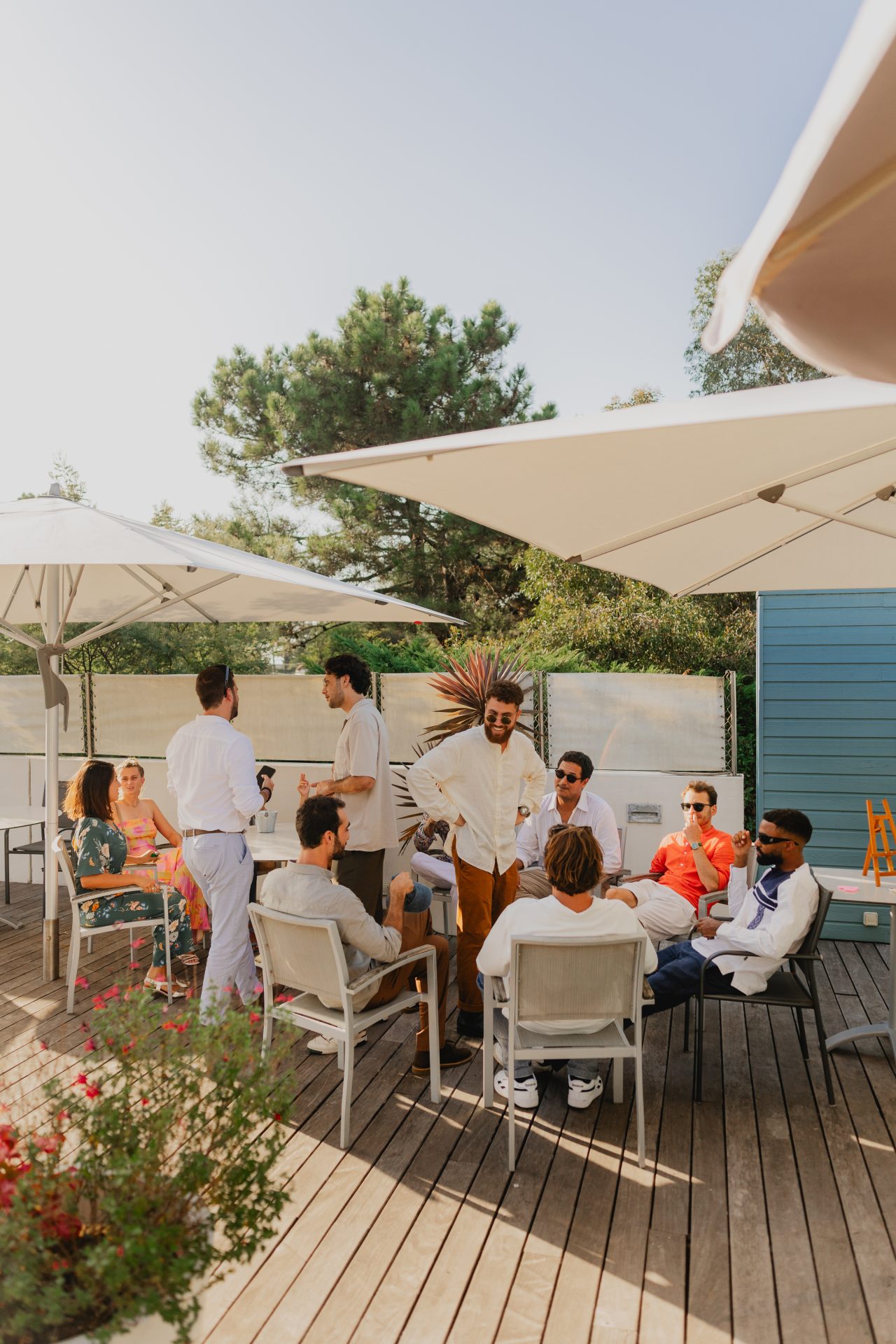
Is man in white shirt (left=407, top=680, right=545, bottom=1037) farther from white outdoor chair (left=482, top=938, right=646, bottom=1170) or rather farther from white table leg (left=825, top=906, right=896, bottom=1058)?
white table leg (left=825, top=906, right=896, bottom=1058)

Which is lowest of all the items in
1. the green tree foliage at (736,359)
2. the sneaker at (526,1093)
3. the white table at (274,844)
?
the sneaker at (526,1093)

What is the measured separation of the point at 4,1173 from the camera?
1.68 metres

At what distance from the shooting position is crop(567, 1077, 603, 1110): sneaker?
384 centimetres

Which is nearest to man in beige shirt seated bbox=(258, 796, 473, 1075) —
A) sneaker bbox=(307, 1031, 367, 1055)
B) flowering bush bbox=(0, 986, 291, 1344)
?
sneaker bbox=(307, 1031, 367, 1055)

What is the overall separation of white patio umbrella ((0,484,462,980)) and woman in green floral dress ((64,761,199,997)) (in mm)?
432

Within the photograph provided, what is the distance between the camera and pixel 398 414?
17688 millimetres

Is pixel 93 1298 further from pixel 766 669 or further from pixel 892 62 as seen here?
pixel 766 669

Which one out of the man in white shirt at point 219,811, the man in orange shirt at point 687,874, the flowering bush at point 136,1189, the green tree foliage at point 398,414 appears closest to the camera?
the flowering bush at point 136,1189

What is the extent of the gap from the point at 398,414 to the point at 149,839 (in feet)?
43.1

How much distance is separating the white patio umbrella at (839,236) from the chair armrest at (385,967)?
2.89m

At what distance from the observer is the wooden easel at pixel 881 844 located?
15.8 ft

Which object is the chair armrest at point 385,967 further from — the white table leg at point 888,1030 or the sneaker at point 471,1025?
the white table leg at point 888,1030

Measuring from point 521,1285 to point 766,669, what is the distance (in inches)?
200

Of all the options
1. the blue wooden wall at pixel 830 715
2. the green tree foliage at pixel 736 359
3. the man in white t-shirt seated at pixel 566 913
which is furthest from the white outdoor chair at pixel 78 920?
the green tree foliage at pixel 736 359
